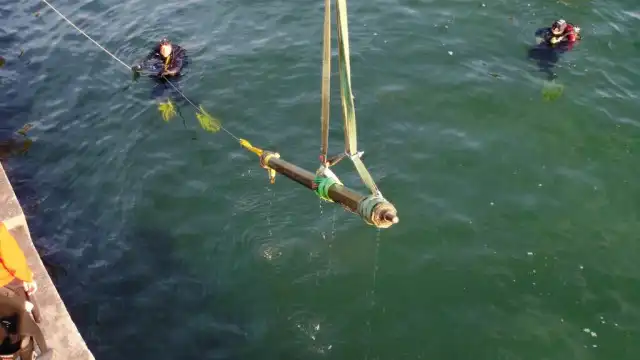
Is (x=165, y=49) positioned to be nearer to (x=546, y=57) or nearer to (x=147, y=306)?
(x=147, y=306)

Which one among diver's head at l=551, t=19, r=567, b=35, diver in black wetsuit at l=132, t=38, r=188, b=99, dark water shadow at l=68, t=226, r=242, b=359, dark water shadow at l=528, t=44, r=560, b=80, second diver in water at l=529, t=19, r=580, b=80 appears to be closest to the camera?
dark water shadow at l=68, t=226, r=242, b=359

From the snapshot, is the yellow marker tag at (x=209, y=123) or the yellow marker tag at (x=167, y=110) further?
the yellow marker tag at (x=167, y=110)

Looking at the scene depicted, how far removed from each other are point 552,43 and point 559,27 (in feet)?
1.59

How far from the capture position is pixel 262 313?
9484mm

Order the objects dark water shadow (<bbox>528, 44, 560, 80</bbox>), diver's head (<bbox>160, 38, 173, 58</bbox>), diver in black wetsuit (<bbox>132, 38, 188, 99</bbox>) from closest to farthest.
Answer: dark water shadow (<bbox>528, 44, 560, 80</bbox>) < diver's head (<bbox>160, 38, 173, 58</bbox>) < diver in black wetsuit (<bbox>132, 38, 188, 99</bbox>)

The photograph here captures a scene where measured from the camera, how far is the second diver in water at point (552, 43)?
13177 mm

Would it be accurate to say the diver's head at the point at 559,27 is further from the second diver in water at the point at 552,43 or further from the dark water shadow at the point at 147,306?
the dark water shadow at the point at 147,306

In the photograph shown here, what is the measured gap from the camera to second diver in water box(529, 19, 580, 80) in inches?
519

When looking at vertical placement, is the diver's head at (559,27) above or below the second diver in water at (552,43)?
above

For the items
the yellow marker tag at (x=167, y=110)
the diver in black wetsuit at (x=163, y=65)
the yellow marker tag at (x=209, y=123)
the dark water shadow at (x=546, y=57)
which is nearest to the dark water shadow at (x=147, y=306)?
the yellow marker tag at (x=209, y=123)

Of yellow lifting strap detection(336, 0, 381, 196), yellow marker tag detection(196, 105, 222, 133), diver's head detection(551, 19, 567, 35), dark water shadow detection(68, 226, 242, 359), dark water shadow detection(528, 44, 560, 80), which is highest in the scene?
yellow lifting strap detection(336, 0, 381, 196)

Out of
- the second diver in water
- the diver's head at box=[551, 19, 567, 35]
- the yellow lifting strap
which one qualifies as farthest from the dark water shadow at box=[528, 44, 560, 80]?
the yellow lifting strap

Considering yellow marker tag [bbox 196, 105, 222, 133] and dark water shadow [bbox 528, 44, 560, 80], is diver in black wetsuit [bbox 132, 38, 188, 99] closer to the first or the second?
yellow marker tag [bbox 196, 105, 222, 133]

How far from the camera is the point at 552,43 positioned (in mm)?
13445
